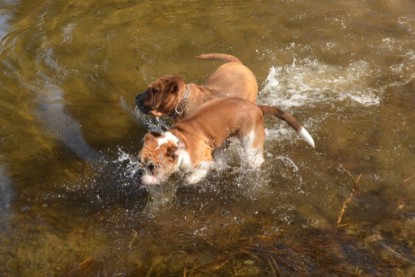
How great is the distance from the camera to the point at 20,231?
4898 millimetres

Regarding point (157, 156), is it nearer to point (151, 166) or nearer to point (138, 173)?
point (151, 166)

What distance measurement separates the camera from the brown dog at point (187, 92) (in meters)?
5.96

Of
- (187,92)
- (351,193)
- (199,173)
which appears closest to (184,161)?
(199,173)

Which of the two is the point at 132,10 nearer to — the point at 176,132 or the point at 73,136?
the point at 73,136

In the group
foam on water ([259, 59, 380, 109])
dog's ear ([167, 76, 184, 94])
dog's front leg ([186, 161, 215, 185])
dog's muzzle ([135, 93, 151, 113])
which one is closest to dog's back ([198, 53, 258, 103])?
dog's ear ([167, 76, 184, 94])

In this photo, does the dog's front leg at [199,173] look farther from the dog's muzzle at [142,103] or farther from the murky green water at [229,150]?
the dog's muzzle at [142,103]

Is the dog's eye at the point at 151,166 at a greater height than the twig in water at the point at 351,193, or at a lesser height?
greater

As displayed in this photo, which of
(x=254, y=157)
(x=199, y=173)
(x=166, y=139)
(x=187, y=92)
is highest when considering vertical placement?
(x=166, y=139)

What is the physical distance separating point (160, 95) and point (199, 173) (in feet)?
4.14

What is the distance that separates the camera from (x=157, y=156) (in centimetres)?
475

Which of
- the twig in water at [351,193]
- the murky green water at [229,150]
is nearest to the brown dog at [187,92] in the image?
the murky green water at [229,150]

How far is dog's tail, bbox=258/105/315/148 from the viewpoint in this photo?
5219 millimetres

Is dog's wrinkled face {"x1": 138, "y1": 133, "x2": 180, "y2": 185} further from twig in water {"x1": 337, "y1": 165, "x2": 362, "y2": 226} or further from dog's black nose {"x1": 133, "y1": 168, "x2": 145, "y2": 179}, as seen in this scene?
twig in water {"x1": 337, "y1": 165, "x2": 362, "y2": 226}

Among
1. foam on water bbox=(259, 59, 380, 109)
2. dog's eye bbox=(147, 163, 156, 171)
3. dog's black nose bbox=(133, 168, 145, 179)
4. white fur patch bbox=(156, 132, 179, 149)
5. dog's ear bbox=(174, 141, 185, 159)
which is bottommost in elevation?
foam on water bbox=(259, 59, 380, 109)
